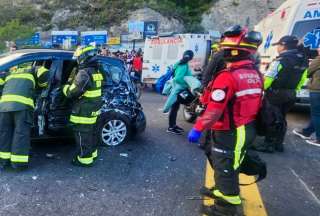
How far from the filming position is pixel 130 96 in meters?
6.16

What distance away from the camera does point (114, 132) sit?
19.5 feet

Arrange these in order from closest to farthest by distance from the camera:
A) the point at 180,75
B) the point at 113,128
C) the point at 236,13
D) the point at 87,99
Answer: the point at 87,99 < the point at 113,128 < the point at 180,75 < the point at 236,13

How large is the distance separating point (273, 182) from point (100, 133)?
8.85 ft

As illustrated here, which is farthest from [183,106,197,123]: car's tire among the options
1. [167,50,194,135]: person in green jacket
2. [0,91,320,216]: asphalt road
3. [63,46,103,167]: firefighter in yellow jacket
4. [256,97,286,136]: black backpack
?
[256,97,286,136]: black backpack

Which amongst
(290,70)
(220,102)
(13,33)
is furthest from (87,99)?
(13,33)

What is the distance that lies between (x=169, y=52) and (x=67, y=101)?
32.6 ft

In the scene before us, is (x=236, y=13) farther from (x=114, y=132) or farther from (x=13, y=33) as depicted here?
(x=114, y=132)

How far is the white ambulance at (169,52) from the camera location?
1466 centimetres

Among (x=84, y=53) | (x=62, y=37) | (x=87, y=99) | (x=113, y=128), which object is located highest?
(x=84, y=53)

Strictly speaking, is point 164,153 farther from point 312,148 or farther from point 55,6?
point 55,6

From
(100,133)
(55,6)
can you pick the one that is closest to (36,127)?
(100,133)

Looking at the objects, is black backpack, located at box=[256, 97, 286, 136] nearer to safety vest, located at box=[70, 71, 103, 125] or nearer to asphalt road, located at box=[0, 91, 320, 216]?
asphalt road, located at box=[0, 91, 320, 216]

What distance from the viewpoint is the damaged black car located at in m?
5.18

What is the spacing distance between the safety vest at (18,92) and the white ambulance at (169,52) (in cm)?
1010
